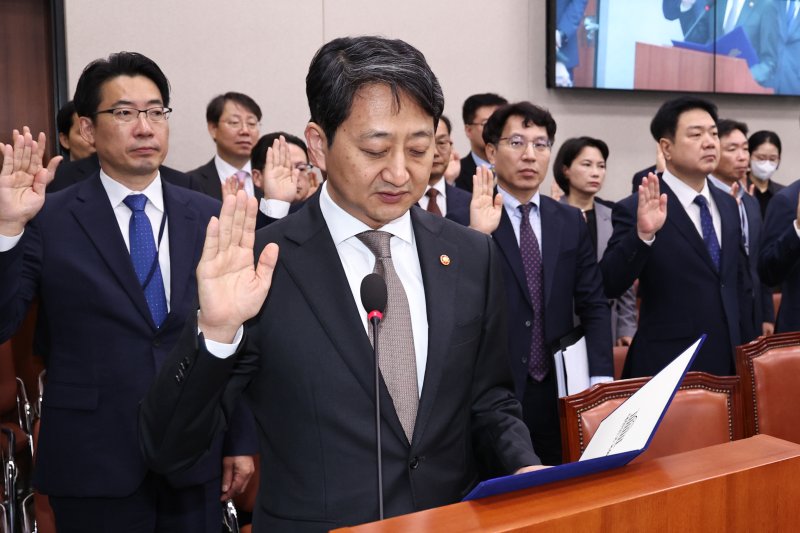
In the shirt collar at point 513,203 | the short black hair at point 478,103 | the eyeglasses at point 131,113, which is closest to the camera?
the eyeglasses at point 131,113

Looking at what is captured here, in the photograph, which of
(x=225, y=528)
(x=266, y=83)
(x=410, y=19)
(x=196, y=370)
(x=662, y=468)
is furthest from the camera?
(x=410, y=19)

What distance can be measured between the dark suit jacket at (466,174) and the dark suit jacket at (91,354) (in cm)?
263

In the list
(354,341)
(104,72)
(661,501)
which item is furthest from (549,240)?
(661,501)

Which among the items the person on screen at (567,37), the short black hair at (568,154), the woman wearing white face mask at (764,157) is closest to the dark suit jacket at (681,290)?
the short black hair at (568,154)

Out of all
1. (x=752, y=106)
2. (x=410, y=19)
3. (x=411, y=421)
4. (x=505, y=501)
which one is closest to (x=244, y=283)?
(x=411, y=421)

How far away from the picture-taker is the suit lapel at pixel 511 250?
2.80 m

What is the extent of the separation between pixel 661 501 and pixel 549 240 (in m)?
1.94

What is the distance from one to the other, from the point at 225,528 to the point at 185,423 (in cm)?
153

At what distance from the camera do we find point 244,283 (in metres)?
1.23

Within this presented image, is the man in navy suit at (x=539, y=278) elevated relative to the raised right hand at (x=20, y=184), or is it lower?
lower

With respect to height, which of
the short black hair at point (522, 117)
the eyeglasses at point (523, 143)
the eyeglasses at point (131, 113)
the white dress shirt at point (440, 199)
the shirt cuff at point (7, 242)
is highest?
the short black hair at point (522, 117)

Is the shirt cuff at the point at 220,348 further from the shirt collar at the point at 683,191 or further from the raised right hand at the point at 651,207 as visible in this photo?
the shirt collar at the point at 683,191

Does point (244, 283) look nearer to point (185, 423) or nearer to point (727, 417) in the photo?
point (185, 423)

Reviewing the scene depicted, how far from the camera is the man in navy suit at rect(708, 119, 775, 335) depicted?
3473mm
